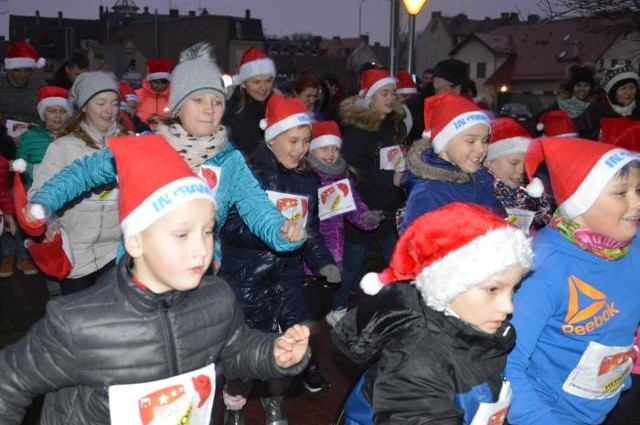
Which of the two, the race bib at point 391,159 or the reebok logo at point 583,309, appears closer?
the reebok logo at point 583,309

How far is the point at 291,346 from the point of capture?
3.00 meters

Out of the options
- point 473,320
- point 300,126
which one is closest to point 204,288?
point 473,320

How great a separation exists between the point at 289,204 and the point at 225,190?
0.80 meters

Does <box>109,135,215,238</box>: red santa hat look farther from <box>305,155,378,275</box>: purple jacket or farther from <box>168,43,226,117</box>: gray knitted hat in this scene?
<box>305,155,378,275</box>: purple jacket

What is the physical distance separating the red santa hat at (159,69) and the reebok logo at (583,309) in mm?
8070

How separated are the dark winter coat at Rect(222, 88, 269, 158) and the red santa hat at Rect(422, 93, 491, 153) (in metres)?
2.27

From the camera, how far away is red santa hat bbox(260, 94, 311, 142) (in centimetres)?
564

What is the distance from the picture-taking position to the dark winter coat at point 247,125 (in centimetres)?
717

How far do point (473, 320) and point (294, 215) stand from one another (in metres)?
2.43

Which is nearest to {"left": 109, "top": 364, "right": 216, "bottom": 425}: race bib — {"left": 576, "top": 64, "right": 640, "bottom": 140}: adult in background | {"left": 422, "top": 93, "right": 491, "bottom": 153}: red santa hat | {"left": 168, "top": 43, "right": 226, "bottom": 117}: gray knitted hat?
{"left": 168, "top": 43, "right": 226, "bottom": 117}: gray knitted hat

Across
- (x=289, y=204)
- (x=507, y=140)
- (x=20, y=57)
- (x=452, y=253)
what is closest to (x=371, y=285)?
(x=452, y=253)

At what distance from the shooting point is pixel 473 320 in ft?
9.82

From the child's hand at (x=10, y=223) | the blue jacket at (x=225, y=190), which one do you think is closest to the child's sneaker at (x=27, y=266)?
the child's hand at (x=10, y=223)

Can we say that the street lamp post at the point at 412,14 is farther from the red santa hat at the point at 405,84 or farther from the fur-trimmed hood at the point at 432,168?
the fur-trimmed hood at the point at 432,168
